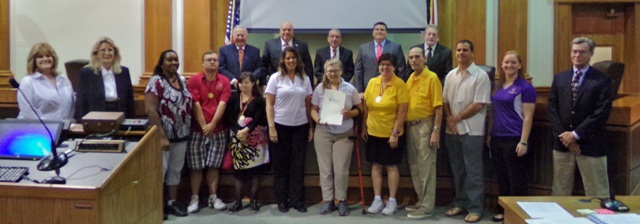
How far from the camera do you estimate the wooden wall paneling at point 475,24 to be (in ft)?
22.6

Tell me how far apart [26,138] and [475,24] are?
4.89m

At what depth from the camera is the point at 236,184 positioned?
5309 mm

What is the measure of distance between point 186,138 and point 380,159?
156 cm

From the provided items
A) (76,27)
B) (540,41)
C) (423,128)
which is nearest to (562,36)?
(540,41)

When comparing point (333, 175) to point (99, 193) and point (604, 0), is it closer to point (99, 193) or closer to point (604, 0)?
point (99, 193)

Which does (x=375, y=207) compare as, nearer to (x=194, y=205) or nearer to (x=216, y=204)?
(x=216, y=204)

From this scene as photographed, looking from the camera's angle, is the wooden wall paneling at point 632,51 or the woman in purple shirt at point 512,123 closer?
the woman in purple shirt at point 512,123

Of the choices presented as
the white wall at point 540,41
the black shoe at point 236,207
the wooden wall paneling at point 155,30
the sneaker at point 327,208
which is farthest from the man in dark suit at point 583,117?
the wooden wall paneling at point 155,30

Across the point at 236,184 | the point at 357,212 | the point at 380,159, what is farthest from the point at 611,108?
the point at 236,184

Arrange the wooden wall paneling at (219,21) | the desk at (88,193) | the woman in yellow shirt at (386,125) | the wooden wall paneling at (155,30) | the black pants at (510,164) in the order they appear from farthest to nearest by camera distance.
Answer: the wooden wall paneling at (219,21)
the wooden wall paneling at (155,30)
the woman in yellow shirt at (386,125)
the black pants at (510,164)
the desk at (88,193)

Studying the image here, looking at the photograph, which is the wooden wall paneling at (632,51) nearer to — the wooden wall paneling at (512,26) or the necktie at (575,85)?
the wooden wall paneling at (512,26)

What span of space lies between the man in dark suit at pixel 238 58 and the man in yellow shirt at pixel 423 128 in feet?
5.04

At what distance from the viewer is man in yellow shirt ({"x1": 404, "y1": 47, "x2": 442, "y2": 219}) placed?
498 centimetres

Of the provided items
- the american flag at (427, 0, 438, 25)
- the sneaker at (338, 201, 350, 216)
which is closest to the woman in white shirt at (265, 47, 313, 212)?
the sneaker at (338, 201, 350, 216)
